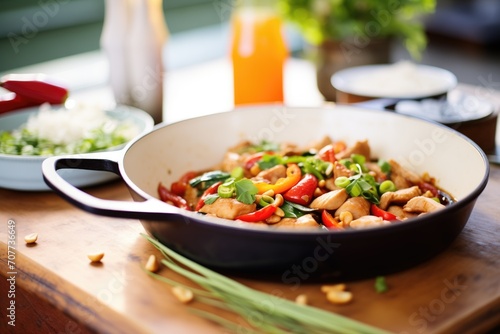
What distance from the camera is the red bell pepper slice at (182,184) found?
160 centimetres

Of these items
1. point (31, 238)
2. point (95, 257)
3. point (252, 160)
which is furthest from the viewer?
point (252, 160)

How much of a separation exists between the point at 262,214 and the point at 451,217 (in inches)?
15.4

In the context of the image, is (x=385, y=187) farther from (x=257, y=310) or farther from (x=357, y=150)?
(x=257, y=310)

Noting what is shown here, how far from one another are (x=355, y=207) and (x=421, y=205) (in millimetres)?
143

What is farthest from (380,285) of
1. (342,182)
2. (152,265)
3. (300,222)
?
(152,265)

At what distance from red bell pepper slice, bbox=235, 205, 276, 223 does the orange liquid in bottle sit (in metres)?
1.15

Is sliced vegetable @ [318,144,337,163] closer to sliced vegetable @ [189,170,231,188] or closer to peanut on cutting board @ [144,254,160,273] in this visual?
sliced vegetable @ [189,170,231,188]

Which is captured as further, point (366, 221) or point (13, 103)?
point (13, 103)

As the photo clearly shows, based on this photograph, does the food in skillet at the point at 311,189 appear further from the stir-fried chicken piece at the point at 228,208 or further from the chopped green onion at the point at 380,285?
the chopped green onion at the point at 380,285

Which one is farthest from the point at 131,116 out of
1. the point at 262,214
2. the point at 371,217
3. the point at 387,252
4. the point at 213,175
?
the point at 387,252

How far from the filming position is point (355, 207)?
1.32 meters

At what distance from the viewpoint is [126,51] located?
2.23 meters

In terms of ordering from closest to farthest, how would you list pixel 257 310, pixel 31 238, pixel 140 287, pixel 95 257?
pixel 257 310 → pixel 140 287 → pixel 95 257 → pixel 31 238

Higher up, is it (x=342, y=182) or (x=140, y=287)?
(x=342, y=182)
